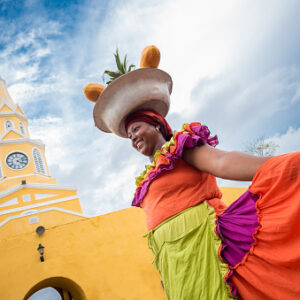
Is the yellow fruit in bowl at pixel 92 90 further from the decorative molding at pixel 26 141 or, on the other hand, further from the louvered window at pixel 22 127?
the louvered window at pixel 22 127

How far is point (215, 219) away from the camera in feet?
3.78

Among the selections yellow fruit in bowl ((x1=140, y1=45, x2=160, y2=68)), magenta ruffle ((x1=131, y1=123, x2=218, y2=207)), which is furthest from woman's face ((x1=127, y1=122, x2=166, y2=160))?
yellow fruit in bowl ((x1=140, y1=45, x2=160, y2=68))

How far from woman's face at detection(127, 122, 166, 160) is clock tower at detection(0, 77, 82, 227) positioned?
38.2 feet

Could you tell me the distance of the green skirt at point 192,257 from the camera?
1.06 metres

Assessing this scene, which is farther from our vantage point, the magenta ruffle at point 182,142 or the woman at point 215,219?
the magenta ruffle at point 182,142

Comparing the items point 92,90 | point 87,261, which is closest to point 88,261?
point 87,261

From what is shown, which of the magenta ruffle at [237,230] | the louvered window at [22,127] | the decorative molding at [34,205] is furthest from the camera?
the louvered window at [22,127]

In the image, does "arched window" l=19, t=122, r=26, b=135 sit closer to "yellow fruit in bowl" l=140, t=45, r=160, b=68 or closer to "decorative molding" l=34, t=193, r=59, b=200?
"decorative molding" l=34, t=193, r=59, b=200

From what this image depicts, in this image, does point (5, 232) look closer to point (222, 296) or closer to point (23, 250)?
point (23, 250)

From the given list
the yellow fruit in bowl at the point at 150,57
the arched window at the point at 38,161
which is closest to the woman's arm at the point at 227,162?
the yellow fruit in bowl at the point at 150,57

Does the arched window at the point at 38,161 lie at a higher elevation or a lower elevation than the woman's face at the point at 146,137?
higher

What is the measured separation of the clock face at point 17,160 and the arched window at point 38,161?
707mm

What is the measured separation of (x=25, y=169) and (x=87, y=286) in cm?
1374

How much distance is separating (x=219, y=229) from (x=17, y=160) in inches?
708
